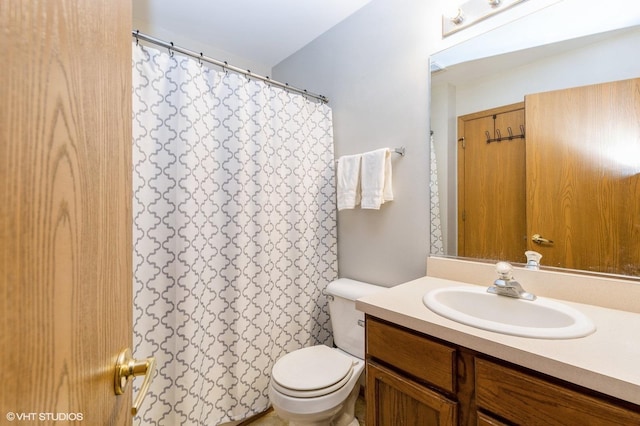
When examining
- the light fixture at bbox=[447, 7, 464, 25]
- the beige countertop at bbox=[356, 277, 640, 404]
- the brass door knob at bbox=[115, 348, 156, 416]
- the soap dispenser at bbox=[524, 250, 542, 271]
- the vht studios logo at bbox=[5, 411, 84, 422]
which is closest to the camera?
the vht studios logo at bbox=[5, 411, 84, 422]

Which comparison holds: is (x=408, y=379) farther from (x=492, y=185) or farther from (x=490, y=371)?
(x=492, y=185)

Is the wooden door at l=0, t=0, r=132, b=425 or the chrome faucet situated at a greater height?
the wooden door at l=0, t=0, r=132, b=425

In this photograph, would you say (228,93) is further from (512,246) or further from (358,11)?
(512,246)

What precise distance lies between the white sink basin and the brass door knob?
0.82m

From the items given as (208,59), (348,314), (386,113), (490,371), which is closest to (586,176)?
(490,371)

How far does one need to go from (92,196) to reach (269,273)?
4.29 ft

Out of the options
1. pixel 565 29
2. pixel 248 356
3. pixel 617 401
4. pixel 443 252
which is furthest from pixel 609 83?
pixel 248 356

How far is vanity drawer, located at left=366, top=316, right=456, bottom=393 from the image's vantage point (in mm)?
842

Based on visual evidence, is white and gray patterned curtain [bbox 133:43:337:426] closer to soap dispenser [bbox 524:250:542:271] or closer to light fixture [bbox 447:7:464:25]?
light fixture [bbox 447:7:464:25]

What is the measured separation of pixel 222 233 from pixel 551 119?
157 cm

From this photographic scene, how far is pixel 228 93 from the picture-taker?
4.99 feet

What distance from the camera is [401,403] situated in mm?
962

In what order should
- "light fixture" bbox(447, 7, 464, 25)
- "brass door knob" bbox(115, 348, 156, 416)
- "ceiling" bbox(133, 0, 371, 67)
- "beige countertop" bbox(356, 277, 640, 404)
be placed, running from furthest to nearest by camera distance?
"ceiling" bbox(133, 0, 371, 67)
"light fixture" bbox(447, 7, 464, 25)
"beige countertop" bbox(356, 277, 640, 404)
"brass door knob" bbox(115, 348, 156, 416)

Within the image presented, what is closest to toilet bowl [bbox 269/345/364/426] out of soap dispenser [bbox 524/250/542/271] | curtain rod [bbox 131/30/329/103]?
soap dispenser [bbox 524/250/542/271]
